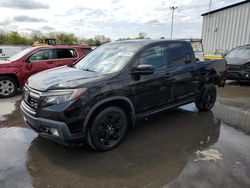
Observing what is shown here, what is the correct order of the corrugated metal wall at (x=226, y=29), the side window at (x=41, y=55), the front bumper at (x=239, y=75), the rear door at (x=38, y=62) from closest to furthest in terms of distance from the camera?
1. the rear door at (x=38, y=62)
2. the side window at (x=41, y=55)
3. the front bumper at (x=239, y=75)
4. the corrugated metal wall at (x=226, y=29)

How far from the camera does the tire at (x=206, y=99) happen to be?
5398 millimetres

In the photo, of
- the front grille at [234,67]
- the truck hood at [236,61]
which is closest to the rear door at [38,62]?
the front grille at [234,67]

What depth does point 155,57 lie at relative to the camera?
4199mm

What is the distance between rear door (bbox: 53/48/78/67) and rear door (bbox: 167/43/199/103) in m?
4.82

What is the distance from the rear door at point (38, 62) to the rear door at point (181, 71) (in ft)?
16.3

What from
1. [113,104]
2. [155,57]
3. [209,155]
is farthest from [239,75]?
[113,104]

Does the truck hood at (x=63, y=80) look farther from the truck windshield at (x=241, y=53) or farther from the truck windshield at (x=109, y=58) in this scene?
the truck windshield at (x=241, y=53)

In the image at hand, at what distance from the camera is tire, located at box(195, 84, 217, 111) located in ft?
17.7

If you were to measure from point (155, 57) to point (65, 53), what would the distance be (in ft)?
16.7

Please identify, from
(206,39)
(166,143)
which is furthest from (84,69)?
(206,39)

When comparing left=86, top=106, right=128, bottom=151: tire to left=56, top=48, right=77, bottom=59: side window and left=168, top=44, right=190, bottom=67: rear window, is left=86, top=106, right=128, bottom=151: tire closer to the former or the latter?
left=168, top=44, right=190, bottom=67: rear window

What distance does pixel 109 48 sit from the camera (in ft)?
15.0

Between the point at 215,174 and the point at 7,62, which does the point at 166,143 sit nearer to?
the point at 215,174

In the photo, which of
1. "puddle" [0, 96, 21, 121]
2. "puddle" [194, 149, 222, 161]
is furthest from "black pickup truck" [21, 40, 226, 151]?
"puddle" [0, 96, 21, 121]
